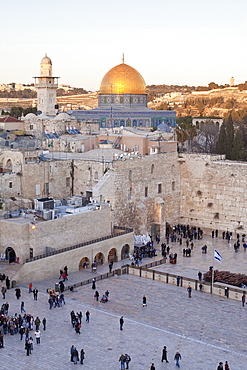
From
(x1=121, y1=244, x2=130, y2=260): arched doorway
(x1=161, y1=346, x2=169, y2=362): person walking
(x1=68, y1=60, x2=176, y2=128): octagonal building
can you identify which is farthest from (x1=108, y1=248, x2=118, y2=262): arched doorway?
(x1=68, y1=60, x2=176, y2=128): octagonal building

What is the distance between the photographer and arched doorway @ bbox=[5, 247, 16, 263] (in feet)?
72.4

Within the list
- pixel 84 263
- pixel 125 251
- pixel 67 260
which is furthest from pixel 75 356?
pixel 125 251

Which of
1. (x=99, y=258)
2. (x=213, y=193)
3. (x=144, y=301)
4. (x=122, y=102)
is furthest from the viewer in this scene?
(x=122, y=102)

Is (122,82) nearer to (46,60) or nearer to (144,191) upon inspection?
(46,60)

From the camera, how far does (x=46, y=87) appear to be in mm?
48688

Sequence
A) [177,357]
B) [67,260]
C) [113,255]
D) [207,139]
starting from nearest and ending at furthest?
[177,357] → [67,260] → [113,255] → [207,139]

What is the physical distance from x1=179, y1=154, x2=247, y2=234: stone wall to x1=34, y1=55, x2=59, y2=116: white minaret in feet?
64.3

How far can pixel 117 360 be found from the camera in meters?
15.1

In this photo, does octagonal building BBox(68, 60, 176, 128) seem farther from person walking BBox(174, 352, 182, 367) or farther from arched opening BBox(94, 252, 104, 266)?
person walking BBox(174, 352, 182, 367)

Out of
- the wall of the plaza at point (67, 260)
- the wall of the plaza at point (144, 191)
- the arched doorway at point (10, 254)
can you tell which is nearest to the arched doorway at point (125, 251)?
the wall of the plaza at point (67, 260)

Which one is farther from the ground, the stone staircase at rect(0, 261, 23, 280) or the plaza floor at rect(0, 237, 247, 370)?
the stone staircase at rect(0, 261, 23, 280)

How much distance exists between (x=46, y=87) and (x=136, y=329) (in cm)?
3452

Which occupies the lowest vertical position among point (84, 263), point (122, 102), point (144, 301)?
point (144, 301)

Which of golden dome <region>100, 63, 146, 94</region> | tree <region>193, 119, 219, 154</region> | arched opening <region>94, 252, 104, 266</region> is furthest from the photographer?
golden dome <region>100, 63, 146, 94</region>
